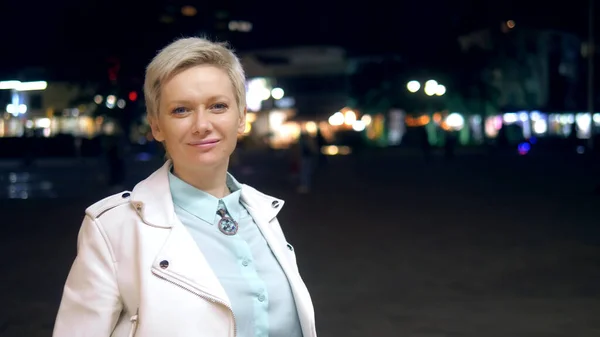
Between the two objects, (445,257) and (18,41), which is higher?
(18,41)

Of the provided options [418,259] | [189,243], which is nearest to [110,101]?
[418,259]

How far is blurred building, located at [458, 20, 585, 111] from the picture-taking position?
67.2m

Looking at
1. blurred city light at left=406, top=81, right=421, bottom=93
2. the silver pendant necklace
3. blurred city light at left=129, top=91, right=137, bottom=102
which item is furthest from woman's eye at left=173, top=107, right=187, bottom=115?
blurred city light at left=406, top=81, right=421, bottom=93

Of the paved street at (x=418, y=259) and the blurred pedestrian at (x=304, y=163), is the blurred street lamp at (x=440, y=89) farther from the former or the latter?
the paved street at (x=418, y=259)

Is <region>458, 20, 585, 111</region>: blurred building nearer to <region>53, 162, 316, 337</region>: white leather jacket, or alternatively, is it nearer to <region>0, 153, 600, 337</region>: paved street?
<region>0, 153, 600, 337</region>: paved street

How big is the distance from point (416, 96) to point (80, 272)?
66.1 meters

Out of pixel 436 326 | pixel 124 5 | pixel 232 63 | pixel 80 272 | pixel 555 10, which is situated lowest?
pixel 436 326

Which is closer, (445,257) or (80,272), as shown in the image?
(80,272)

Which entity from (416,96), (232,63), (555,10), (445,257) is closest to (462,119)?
(416,96)

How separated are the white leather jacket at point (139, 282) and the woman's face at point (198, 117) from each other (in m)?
0.19

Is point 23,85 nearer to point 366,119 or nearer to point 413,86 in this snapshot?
→ point 413,86

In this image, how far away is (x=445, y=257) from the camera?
1120cm

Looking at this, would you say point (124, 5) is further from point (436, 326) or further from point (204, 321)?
point (204, 321)

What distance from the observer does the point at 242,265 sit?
240cm
